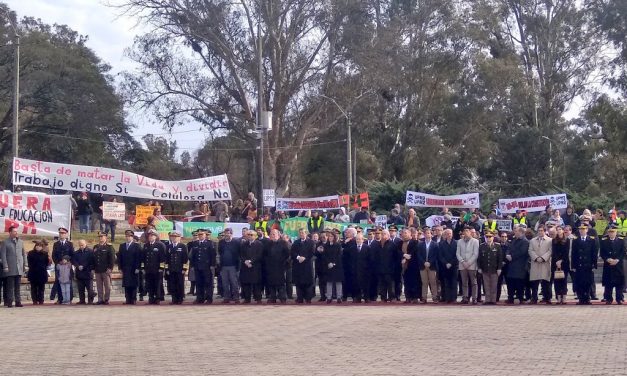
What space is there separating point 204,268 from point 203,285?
1.42 ft

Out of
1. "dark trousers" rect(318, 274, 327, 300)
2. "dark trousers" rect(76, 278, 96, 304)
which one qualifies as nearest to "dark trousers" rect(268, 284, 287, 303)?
"dark trousers" rect(318, 274, 327, 300)

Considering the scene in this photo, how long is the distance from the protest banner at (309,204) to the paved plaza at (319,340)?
35.7 ft

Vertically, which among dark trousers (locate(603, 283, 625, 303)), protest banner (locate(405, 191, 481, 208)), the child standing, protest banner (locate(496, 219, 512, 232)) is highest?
protest banner (locate(405, 191, 481, 208))

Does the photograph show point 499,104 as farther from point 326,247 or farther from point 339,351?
point 339,351

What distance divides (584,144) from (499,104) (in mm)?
5259

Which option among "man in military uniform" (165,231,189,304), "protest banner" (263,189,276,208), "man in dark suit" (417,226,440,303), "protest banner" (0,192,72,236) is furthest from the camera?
"protest banner" (263,189,276,208)

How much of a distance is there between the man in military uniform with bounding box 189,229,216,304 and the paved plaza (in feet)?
5.84

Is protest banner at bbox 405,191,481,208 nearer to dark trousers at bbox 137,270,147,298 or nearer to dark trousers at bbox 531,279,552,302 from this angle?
dark trousers at bbox 531,279,552,302

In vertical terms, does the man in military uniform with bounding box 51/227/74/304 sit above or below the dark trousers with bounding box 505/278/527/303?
above

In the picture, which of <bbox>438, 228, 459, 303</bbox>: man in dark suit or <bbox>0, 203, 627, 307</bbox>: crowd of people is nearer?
<bbox>0, 203, 627, 307</bbox>: crowd of people

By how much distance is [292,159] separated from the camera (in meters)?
49.3

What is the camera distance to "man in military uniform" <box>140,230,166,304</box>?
23266 mm

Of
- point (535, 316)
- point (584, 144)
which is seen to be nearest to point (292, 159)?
point (584, 144)

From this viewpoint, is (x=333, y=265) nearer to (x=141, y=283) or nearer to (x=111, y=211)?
(x=141, y=283)
